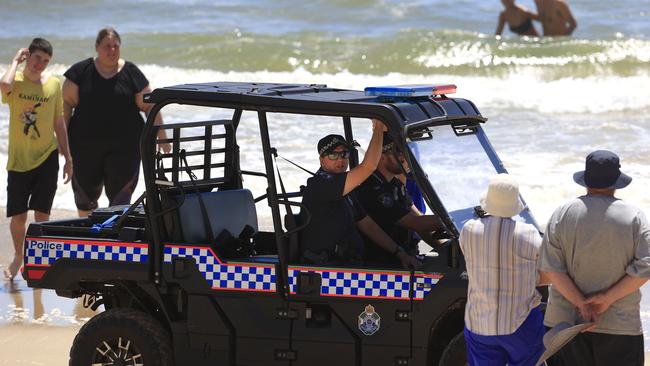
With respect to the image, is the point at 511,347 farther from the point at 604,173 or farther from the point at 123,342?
the point at 123,342

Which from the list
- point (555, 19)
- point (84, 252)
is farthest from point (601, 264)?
point (555, 19)

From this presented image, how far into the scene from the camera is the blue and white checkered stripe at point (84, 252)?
5.59m

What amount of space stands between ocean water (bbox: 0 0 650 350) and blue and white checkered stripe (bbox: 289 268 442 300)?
4919 mm

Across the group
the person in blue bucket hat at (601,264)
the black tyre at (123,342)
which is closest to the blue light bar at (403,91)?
the person in blue bucket hat at (601,264)

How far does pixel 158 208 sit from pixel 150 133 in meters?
0.34

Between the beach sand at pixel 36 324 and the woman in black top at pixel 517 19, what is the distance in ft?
47.3

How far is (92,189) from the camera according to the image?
8.45 meters

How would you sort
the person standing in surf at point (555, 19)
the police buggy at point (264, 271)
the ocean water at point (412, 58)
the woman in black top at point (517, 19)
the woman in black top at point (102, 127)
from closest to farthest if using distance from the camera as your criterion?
the police buggy at point (264, 271) → the woman in black top at point (102, 127) → the ocean water at point (412, 58) → the person standing in surf at point (555, 19) → the woman in black top at point (517, 19)

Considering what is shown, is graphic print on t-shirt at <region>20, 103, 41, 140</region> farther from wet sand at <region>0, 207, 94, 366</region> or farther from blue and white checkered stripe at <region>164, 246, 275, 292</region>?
blue and white checkered stripe at <region>164, 246, 275, 292</region>

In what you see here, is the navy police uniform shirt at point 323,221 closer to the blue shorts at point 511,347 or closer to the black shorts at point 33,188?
the blue shorts at point 511,347

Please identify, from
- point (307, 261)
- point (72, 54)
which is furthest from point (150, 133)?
point (72, 54)

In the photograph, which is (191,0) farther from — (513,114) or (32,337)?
(32,337)

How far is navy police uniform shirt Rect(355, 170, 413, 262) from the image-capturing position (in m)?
5.73

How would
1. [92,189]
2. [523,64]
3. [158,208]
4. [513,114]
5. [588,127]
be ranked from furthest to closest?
[523,64] < [513,114] < [588,127] < [92,189] < [158,208]
